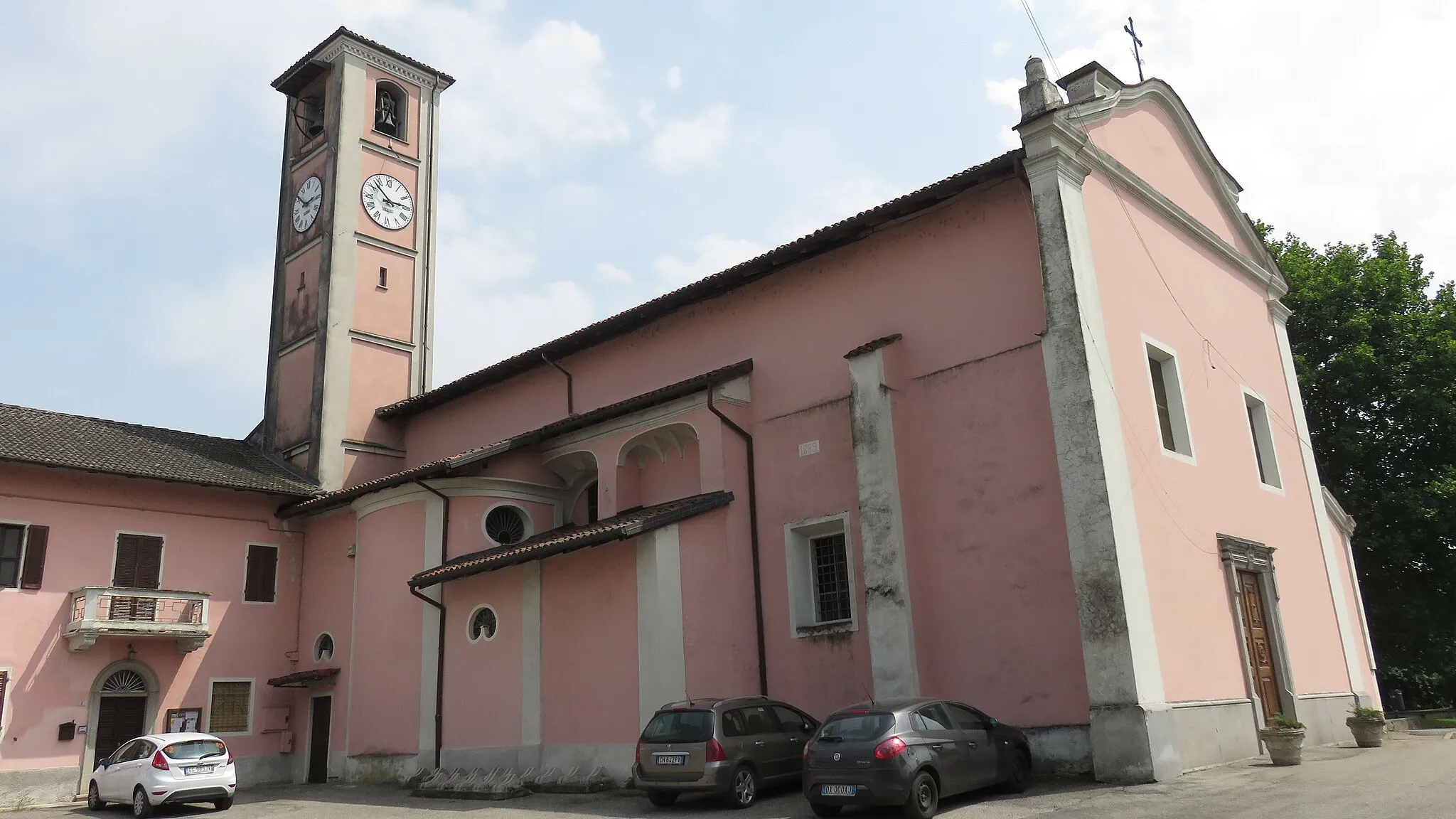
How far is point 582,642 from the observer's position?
16.7 metres

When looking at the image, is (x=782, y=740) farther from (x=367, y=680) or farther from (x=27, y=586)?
(x=27, y=586)

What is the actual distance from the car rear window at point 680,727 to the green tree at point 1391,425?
20.8m

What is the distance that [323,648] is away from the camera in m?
22.1

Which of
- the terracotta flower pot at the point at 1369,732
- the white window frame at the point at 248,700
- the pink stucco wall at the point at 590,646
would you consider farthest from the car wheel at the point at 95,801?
the terracotta flower pot at the point at 1369,732

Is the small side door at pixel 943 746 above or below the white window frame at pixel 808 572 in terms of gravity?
below

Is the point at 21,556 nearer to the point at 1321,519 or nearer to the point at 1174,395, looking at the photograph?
the point at 1174,395

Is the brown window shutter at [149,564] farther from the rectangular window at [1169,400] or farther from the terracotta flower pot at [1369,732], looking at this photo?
the terracotta flower pot at [1369,732]

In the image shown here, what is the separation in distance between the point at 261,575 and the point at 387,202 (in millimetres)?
10120

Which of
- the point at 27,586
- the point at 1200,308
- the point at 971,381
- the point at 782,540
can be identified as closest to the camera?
the point at 971,381

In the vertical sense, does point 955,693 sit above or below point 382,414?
below

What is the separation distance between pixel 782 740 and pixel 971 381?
5.62m

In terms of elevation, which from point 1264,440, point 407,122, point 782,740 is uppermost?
point 407,122

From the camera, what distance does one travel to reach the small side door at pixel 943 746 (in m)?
10.6

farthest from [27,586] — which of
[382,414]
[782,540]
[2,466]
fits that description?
[782,540]
